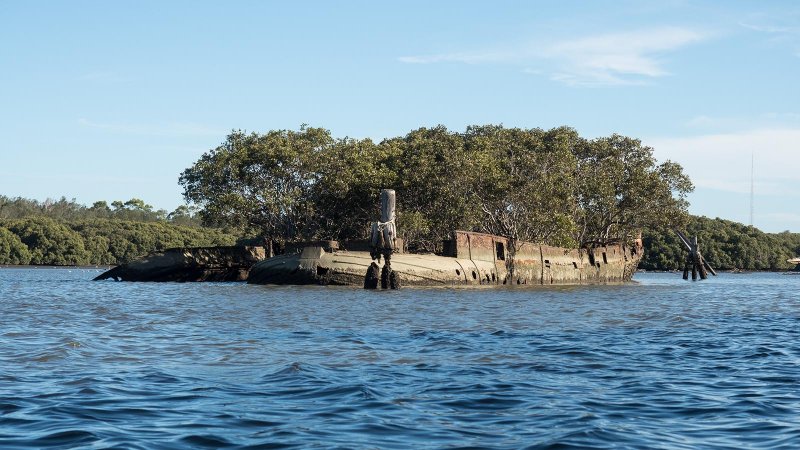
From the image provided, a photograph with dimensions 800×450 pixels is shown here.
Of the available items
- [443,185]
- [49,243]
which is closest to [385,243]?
[443,185]

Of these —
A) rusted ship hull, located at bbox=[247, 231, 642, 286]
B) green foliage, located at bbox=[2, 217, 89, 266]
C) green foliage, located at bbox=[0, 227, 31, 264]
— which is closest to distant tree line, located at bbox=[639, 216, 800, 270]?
green foliage, located at bbox=[2, 217, 89, 266]

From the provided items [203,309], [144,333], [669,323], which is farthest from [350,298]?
[144,333]

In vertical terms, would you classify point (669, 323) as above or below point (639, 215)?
below

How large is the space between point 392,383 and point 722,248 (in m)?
145

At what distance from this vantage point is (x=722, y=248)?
5881 inches

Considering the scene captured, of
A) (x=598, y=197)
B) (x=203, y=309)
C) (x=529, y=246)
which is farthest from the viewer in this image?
(x=598, y=197)

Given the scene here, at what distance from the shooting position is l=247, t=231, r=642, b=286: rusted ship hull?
45.3 m

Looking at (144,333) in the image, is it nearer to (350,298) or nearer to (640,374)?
(640,374)

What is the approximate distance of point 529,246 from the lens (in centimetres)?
5500

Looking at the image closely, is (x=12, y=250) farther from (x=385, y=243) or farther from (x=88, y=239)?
(x=385, y=243)

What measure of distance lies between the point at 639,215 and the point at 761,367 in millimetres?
60661

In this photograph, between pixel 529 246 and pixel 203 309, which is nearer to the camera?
pixel 203 309

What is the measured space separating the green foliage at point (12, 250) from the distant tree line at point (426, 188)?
209 feet

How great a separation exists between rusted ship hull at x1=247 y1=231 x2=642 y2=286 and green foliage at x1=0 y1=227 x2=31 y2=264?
283 feet
